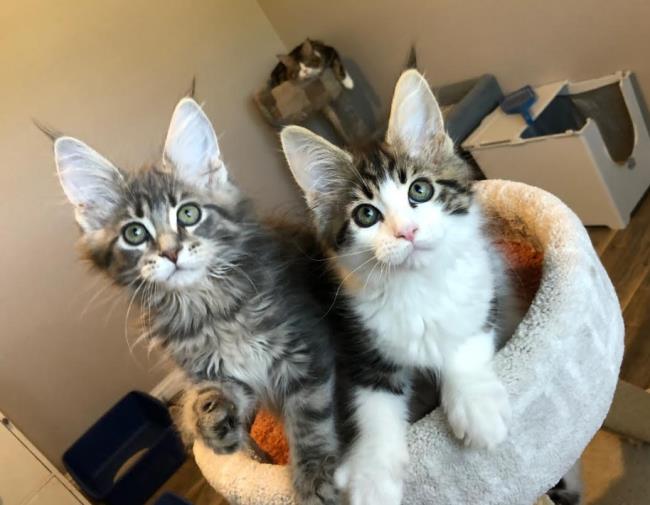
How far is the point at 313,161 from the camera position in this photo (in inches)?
42.9

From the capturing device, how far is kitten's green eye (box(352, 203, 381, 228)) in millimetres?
1009

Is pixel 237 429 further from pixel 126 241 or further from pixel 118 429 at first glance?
pixel 118 429

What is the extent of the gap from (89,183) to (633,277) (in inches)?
69.6

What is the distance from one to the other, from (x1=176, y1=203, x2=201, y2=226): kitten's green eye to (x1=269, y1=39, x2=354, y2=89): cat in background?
2.10m

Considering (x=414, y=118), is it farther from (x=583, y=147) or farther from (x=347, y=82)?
(x=347, y=82)

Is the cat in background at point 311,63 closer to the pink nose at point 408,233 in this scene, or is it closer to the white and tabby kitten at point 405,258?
the white and tabby kitten at point 405,258

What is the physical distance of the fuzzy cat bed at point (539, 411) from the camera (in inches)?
37.0

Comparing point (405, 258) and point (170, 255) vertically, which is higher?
point (170, 255)

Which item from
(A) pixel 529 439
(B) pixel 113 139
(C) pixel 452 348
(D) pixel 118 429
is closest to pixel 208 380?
(C) pixel 452 348

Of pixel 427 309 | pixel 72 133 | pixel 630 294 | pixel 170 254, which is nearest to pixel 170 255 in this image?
pixel 170 254

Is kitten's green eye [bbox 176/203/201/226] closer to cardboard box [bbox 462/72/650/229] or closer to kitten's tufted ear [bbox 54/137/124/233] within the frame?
kitten's tufted ear [bbox 54/137/124/233]

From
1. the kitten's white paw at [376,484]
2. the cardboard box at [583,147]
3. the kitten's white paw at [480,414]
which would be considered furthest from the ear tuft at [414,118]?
the cardboard box at [583,147]

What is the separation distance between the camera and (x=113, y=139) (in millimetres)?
2908

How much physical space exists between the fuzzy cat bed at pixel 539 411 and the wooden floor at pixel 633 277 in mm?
775
